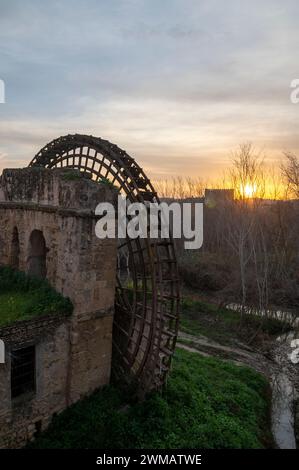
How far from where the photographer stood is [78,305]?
29.3 ft

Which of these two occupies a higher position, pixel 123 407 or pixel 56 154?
pixel 56 154

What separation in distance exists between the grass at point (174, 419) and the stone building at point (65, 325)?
1.71 feet

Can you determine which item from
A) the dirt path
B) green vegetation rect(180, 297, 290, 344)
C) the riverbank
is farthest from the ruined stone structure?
green vegetation rect(180, 297, 290, 344)

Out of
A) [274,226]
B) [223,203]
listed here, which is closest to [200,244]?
[223,203]

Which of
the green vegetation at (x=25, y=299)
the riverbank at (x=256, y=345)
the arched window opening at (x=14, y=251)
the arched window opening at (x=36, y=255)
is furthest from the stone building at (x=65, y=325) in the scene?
the riverbank at (x=256, y=345)

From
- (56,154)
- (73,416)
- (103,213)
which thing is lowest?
(73,416)

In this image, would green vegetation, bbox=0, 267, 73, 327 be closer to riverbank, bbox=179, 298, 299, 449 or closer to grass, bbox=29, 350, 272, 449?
grass, bbox=29, 350, 272, 449

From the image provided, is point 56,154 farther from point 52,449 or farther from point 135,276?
point 52,449

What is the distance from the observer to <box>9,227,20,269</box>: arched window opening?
1163 centimetres

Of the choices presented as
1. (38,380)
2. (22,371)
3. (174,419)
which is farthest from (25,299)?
(174,419)

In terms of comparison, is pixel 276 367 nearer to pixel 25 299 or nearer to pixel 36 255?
pixel 36 255

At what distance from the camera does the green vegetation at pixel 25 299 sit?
848cm

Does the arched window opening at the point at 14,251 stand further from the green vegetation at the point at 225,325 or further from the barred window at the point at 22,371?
the green vegetation at the point at 225,325

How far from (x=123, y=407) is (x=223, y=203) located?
28249 mm
